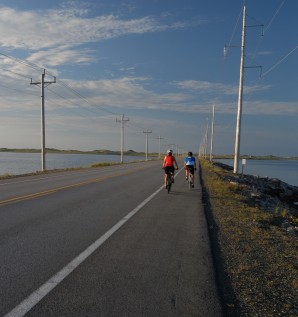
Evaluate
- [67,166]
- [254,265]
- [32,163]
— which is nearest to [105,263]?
[254,265]

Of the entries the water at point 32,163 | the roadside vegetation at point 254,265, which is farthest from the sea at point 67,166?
the roadside vegetation at point 254,265

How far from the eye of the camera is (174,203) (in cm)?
1262

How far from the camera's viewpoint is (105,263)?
5660 mm

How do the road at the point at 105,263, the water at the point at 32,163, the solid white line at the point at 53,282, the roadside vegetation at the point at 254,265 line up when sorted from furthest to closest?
the water at the point at 32,163 < the roadside vegetation at the point at 254,265 < the road at the point at 105,263 < the solid white line at the point at 53,282

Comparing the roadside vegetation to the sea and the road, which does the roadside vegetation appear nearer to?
the road

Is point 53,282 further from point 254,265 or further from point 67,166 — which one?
point 67,166

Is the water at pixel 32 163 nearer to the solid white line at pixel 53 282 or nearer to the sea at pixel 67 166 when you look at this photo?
the sea at pixel 67 166

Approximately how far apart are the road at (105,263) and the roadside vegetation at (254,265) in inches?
9.1

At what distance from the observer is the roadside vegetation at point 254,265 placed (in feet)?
14.3

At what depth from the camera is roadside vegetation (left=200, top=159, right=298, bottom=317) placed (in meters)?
4.36

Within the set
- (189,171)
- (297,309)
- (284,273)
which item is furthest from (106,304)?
(189,171)

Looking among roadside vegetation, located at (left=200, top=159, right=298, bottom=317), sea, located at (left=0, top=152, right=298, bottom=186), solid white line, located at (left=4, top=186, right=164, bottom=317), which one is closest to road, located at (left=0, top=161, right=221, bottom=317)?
solid white line, located at (left=4, top=186, right=164, bottom=317)

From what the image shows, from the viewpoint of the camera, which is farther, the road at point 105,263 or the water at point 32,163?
the water at point 32,163

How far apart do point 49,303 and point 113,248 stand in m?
2.43
